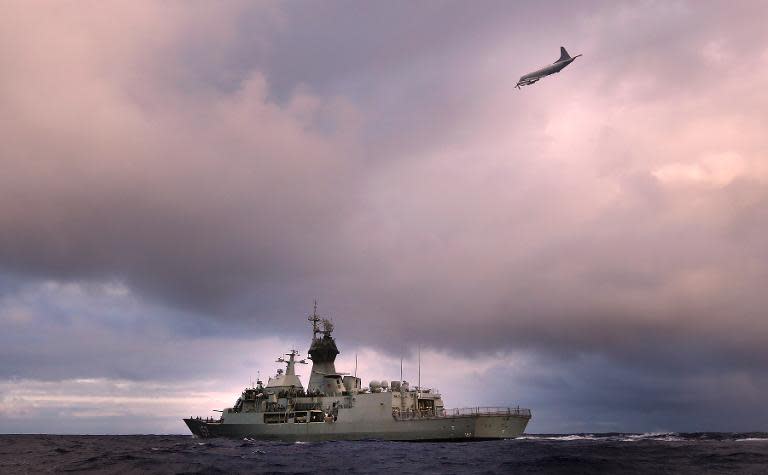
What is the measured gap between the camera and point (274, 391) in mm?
66188

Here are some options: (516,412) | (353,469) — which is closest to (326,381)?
(516,412)

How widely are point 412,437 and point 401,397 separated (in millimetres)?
5031

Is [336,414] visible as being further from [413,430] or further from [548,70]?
[548,70]

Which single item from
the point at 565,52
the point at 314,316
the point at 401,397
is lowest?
the point at 401,397

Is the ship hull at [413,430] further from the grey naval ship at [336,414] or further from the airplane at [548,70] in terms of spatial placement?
the airplane at [548,70]

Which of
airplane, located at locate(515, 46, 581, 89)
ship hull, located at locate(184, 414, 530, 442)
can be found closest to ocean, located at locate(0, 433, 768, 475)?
ship hull, located at locate(184, 414, 530, 442)

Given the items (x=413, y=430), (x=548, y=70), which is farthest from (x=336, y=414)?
(x=548, y=70)

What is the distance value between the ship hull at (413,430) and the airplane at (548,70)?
106 ft

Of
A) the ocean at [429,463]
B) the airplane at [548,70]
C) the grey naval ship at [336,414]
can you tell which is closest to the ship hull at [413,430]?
the grey naval ship at [336,414]

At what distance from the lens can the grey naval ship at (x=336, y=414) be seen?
55.5 metres

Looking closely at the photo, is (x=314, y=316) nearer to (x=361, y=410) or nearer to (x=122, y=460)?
(x=361, y=410)

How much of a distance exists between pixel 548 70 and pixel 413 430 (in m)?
36.9

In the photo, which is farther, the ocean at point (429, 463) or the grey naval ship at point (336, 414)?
the grey naval ship at point (336, 414)

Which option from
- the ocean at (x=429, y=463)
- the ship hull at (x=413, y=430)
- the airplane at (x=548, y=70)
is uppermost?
the airplane at (x=548, y=70)
